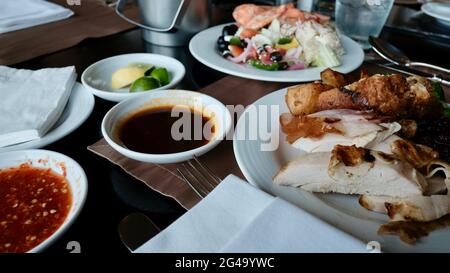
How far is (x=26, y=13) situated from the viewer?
240 cm

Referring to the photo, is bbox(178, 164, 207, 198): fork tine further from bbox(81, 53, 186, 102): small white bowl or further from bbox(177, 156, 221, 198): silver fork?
bbox(81, 53, 186, 102): small white bowl

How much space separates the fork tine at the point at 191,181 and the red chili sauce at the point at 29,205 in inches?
12.7

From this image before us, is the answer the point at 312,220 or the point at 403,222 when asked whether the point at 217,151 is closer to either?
the point at 312,220

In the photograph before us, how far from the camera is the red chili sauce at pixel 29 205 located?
87 centimetres

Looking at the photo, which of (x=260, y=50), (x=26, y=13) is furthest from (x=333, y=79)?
(x=26, y=13)

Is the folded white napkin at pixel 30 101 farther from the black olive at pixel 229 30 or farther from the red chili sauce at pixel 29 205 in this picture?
the black olive at pixel 229 30

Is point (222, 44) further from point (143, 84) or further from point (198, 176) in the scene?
point (198, 176)

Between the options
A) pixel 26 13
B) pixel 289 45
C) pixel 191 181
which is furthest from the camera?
pixel 26 13

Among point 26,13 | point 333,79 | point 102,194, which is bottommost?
point 102,194

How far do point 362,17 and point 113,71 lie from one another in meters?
1.48

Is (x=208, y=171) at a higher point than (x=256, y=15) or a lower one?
lower

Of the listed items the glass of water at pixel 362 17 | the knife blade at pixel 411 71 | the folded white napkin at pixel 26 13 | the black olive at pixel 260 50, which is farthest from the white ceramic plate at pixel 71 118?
the glass of water at pixel 362 17
